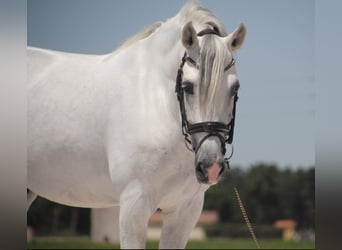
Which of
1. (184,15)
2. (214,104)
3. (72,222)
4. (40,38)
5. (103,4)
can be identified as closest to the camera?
(214,104)

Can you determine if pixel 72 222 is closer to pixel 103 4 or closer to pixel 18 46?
pixel 103 4

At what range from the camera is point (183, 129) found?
1.50 m

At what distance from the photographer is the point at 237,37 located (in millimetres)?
1502

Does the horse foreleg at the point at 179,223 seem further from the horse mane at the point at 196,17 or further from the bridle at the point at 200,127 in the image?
the horse mane at the point at 196,17

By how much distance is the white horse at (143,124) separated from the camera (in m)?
1.44

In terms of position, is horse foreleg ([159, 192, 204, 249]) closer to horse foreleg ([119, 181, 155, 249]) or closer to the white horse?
the white horse

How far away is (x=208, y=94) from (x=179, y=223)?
20.6 inches

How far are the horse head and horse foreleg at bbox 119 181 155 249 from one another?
0.21m

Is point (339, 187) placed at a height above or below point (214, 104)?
below

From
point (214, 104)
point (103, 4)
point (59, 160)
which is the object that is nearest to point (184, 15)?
point (214, 104)

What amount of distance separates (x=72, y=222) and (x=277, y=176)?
11.2m

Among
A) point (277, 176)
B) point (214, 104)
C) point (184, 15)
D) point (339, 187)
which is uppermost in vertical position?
point (184, 15)

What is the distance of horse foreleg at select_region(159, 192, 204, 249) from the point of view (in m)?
1.72

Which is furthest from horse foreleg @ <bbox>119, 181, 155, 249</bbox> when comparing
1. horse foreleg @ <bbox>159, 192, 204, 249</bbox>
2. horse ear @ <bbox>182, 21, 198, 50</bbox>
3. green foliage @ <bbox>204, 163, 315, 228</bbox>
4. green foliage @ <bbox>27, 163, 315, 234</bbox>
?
green foliage @ <bbox>204, 163, 315, 228</bbox>
